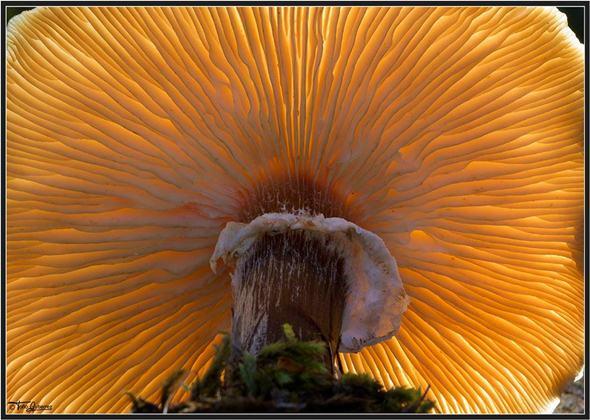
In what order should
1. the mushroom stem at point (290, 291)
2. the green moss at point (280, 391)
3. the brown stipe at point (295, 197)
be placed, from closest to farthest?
1. the green moss at point (280, 391)
2. the mushroom stem at point (290, 291)
3. the brown stipe at point (295, 197)

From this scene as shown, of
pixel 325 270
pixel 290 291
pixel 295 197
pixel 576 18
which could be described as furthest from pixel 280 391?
pixel 576 18

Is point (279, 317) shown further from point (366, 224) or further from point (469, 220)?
point (469, 220)

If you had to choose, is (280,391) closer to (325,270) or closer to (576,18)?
(325,270)

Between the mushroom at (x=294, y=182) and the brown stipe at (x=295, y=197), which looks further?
the brown stipe at (x=295, y=197)

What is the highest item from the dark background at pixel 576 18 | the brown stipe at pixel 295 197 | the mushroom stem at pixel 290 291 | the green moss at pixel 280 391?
the dark background at pixel 576 18

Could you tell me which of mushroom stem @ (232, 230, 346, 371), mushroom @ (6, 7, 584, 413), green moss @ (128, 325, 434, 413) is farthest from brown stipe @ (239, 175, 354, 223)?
green moss @ (128, 325, 434, 413)

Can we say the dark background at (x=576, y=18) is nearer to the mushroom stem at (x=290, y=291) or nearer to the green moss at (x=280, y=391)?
the mushroom stem at (x=290, y=291)

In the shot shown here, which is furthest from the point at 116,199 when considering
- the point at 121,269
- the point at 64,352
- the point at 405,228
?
the point at 405,228

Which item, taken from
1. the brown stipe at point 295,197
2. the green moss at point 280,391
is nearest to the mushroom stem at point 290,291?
the brown stipe at point 295,197
